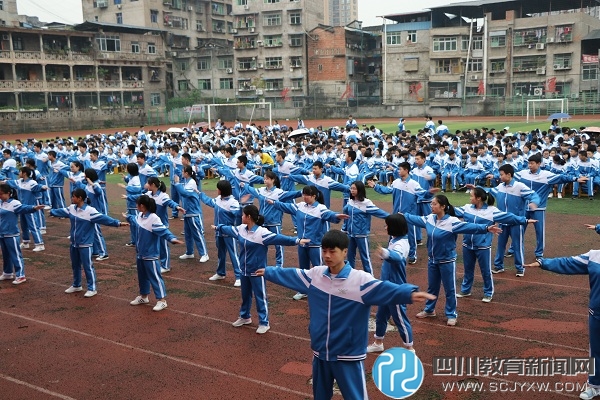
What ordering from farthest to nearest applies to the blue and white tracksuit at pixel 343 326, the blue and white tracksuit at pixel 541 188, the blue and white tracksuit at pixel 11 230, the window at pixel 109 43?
1. the window at pixel 109 43
2. the blue and white tracksuit at pixel 541 188
3. the blue and white tracksuit at pixel 11 230
4. the blue and white tracksuit at pixel 343 326

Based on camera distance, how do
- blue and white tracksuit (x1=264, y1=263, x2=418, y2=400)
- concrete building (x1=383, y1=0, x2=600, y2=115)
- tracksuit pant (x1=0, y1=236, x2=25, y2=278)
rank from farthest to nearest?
concrete building (x1=383, y1=0, x2=600, y2=115) → tracksuit pant (x1=0, y1=236, x2=25, y2=278) → blue and white tracksuit (x1=264, y1=263, x2=418, y2=400)

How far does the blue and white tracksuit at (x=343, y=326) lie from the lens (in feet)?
15.2

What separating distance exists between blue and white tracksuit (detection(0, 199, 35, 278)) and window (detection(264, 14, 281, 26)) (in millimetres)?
51689

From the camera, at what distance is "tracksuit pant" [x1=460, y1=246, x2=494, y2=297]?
27.7 feet

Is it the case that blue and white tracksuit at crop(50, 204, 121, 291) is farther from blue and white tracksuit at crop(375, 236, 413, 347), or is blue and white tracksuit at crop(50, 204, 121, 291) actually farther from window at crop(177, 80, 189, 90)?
window at crop(177, 80, 189, 90)

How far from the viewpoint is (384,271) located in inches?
278

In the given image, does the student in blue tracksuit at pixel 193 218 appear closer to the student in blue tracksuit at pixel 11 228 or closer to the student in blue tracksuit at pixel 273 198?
the student in blue tracksuit at pixel 273 198

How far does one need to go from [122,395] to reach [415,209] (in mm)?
6748

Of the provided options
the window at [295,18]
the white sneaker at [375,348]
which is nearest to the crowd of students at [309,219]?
the white sneaker at [375,348]

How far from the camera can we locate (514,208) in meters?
10.2

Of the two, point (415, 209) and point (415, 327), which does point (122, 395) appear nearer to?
point (415, 327)

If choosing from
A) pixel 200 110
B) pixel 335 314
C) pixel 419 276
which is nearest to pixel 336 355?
pixel 335 314

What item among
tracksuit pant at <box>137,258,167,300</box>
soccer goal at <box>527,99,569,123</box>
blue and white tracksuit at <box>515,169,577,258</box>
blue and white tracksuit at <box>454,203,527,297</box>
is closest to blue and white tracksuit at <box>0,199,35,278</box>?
tracksuit pant at <box>137,258,167,300</box>

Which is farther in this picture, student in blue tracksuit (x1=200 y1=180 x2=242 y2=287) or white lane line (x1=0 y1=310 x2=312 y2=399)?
student in blue tracksuit (x1=200 y1=180 x2=242 y2=287)
